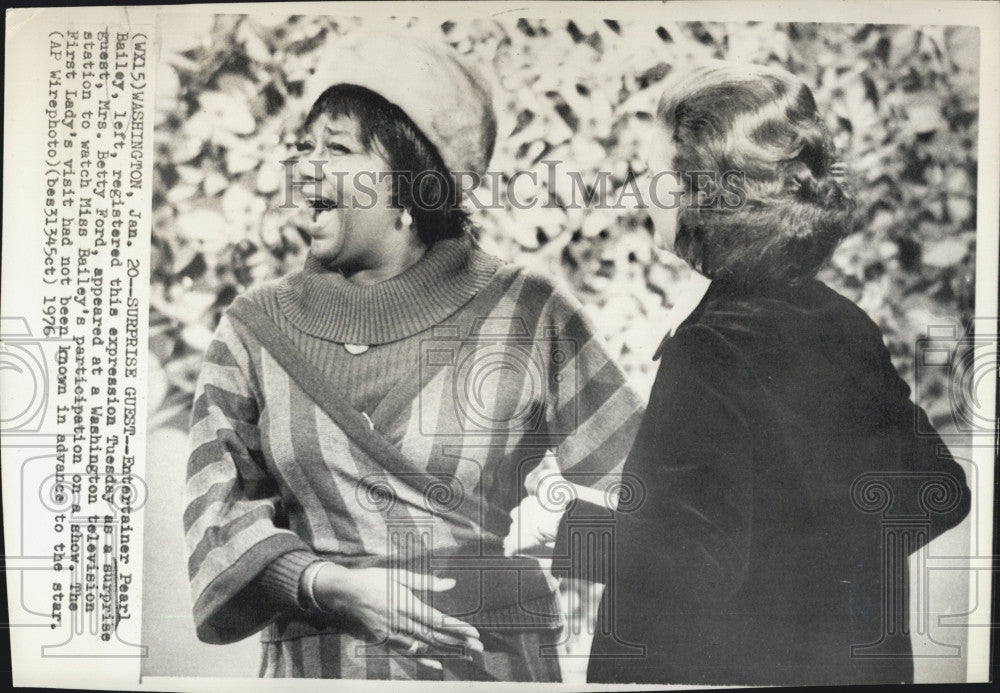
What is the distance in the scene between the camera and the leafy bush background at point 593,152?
152 cm

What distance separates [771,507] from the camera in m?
1.50

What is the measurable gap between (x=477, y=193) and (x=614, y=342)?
0.34 m

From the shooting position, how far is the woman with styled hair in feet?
4.90

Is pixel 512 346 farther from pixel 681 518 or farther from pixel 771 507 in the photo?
pixel 771 507

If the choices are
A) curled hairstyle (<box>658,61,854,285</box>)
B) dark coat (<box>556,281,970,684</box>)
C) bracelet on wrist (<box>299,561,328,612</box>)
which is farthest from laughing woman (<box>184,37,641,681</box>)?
curled hairstyle (<box>658,61,854,285</box>)

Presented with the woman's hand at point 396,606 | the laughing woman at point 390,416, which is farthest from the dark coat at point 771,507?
the woman's hand at point 396,606

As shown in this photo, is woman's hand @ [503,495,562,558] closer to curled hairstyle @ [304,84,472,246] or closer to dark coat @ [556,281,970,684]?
dark coat @ [556,281,970,684]

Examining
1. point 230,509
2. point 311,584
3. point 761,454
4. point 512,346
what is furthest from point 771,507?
point 230,509

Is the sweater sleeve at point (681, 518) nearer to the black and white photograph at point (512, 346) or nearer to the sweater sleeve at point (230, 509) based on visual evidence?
the black and white photograph at point (512, 346)

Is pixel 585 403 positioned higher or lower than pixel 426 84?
lower

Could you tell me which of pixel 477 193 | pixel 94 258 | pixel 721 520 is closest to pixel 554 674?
pixel 721 520

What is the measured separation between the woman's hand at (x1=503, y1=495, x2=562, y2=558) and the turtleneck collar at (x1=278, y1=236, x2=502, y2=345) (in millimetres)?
362

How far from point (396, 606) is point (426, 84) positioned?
88cm

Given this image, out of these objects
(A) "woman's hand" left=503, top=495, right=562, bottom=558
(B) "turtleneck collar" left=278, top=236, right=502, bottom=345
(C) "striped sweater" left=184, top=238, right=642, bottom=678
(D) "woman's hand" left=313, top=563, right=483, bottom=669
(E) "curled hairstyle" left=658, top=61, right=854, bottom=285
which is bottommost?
(D) "woman's hand" left=313, top=563, right=483, bottom=669
